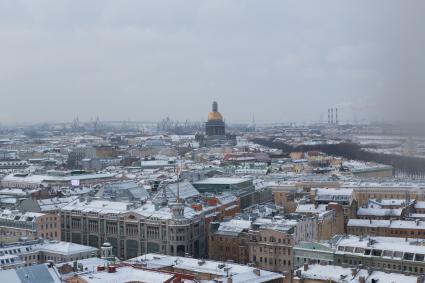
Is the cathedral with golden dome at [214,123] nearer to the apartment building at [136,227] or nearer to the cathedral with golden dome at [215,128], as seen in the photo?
the cathedral with golden dome at [215,128]

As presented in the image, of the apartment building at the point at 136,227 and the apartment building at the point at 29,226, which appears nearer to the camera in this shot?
the apartment building at the point at 136,227

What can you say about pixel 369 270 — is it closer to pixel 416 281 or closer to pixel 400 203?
pixel 416 281

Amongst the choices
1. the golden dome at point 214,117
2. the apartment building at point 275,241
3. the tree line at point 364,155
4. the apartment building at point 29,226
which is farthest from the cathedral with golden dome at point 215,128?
the apartment building at point 275,241

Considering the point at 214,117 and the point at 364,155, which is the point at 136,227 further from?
the point at 214,117

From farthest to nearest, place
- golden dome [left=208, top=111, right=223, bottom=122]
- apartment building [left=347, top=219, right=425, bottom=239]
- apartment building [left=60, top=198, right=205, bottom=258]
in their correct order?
golden dome [left=208, top=111, right=223, bottom=122], apartment building [left=347, top=219, right=425, bottom=239], apartment building [left=60, top=198, right=205, bottom=258]

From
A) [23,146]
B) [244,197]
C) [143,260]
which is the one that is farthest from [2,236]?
[23,146]

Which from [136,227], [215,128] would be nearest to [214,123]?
[215,128]

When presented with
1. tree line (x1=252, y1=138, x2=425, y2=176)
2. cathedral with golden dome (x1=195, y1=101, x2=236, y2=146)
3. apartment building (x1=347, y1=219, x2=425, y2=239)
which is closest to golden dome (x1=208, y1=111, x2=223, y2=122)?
cathedral with golden dome (x1=195, y1=101, x2=236, y2=146)

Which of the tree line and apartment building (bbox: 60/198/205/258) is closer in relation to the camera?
apartment building (bbox: 60/198/205/258)

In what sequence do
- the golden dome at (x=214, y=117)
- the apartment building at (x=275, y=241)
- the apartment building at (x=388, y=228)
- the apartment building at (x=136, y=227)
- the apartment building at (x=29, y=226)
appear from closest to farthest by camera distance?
the apartment building at (x=275, y=241)
the apartment building at (x=136, y=227)
the apartment building at (x=388, y=228)
the apartment building at (x=29, y=226)
the golden dome at (x=214, y=117)

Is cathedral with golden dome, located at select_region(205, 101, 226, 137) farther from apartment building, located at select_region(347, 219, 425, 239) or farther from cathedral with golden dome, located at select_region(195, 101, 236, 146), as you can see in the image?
apartment building, located at select_region(347, 219, 425, 239)

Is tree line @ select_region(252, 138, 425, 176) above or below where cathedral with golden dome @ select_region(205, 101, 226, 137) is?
below
